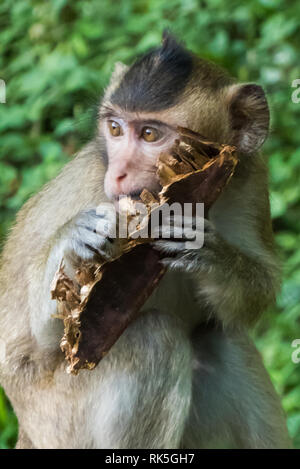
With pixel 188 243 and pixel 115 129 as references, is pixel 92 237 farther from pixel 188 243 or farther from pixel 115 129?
pixel 115 129

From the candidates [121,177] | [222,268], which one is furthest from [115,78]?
[222,268]

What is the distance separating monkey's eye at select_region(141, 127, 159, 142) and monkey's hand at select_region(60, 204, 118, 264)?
1.48ft

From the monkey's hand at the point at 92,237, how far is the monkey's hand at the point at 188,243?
21 centimetres

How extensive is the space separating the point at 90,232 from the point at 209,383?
4.59 ft

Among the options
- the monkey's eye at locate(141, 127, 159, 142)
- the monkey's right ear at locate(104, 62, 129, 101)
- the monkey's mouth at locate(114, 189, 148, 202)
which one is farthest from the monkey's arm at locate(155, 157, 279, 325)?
the monkey's right ear at locate(104, 62, 129, 101)

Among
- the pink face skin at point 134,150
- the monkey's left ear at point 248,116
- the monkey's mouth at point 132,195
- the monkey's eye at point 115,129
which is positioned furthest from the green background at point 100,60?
the monkey's mouth at point 132,195

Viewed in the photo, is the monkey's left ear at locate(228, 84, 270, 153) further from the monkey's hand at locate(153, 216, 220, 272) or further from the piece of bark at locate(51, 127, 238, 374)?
the monkey's hand at locate(153, 216, 220, 272)

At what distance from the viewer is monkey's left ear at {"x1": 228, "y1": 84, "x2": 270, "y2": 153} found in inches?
151

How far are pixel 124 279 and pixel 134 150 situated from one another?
2.04 ft

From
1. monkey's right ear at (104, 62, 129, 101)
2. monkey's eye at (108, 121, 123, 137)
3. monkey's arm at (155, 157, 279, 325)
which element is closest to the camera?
monkey's arm at (155, 157, 279, 325)

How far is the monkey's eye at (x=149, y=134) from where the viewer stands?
362 cm

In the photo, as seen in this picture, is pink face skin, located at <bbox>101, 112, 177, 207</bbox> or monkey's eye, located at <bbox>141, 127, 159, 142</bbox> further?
monkey's eye, located at <bbox>141, 127, 159, 142</bbox>

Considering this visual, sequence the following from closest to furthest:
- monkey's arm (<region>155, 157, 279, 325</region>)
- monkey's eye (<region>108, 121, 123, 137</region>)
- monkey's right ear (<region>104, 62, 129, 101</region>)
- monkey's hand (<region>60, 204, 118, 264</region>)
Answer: monkey's hand (<region>60, 204, 118, 264</region>) < monkey's arm (<region>155, 157, 279, 325</region>) < monkey's eye (<region>108, 121, 123, 137</region>) < monkey's right ear (<region>104, 62, 129, 101</region>)

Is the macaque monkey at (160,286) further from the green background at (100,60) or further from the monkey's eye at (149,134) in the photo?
the green background at (100,60)
